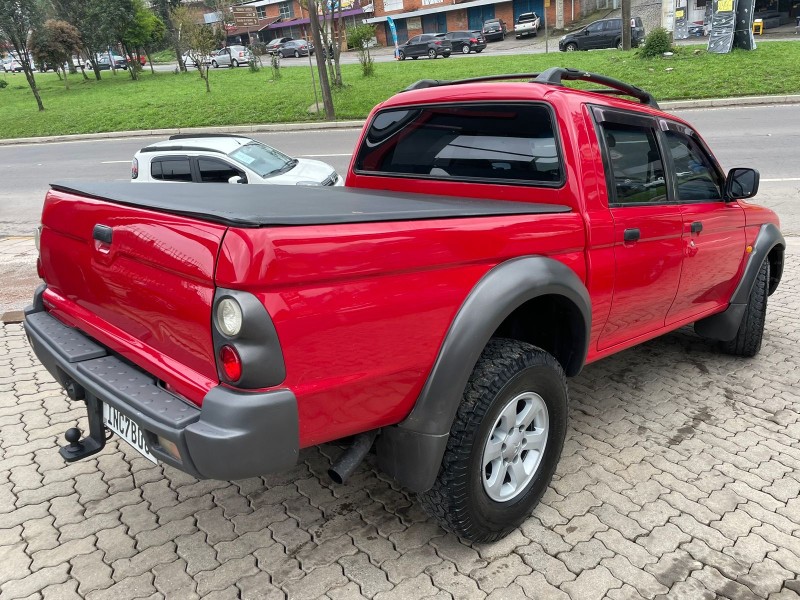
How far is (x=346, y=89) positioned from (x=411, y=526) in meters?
21.2

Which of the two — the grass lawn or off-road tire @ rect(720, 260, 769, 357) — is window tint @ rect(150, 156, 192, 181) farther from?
the grass lawn

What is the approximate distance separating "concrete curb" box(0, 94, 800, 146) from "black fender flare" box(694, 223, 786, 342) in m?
13.4

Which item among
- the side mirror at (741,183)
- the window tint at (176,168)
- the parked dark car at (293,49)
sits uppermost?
the parked dark car at (293,49)

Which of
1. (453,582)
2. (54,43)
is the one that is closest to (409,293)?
(453,582)

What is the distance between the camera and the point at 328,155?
47.0 ft

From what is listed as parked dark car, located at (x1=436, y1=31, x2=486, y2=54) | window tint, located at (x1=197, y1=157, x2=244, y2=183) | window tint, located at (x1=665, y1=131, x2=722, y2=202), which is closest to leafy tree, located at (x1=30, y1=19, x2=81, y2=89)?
parked dark car, located at (x1=436, y1=31, x2=486, y2=54)

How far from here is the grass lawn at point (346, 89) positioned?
1814 centimetres

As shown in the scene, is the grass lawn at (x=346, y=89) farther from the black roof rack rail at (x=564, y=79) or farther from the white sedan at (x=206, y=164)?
the black roof rack rail at (x=564, y=79)

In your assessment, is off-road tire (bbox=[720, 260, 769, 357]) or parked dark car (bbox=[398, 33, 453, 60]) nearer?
off-road tire (bbox=[720, 260, 769, 357])

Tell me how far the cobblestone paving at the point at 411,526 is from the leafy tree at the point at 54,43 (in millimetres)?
29926

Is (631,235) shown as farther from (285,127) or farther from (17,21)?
(17,21)

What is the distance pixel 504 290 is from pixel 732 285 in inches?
96.7

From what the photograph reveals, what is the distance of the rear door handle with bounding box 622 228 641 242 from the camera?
303 cm

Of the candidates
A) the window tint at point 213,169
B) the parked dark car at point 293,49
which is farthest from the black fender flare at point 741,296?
the parked dark car at point 293,49
